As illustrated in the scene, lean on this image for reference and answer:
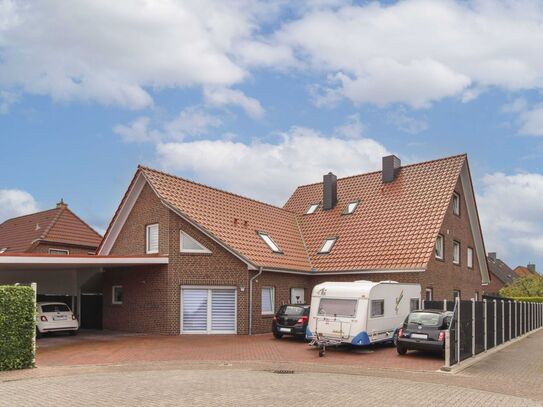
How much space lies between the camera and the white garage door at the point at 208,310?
73.8 feet

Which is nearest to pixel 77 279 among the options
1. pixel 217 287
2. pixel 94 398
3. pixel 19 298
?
pixel 217 287

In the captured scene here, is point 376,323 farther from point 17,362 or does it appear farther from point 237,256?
point 17,362

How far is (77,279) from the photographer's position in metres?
26.1

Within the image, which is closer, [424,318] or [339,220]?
[424,318]

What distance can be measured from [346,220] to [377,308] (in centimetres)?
1107

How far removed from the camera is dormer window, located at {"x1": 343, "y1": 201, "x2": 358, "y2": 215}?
29356mm

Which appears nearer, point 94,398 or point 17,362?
point 94,398

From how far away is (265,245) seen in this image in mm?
25500

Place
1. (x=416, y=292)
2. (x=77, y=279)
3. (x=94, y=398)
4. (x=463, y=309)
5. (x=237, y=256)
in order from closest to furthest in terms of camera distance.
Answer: (x=94, y=398), (x=463, y=309), (x=416, y=292), (x=237, y=256), (x=77, y=279)

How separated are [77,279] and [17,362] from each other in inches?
493

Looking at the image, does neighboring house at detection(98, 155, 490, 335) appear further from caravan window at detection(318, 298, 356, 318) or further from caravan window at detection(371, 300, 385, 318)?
caravan window at detection(371, 300, 385, 318)

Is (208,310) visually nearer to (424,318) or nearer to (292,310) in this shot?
(292,310)

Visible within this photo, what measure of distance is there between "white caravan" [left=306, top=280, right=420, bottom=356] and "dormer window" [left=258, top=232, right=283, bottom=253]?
7.20m

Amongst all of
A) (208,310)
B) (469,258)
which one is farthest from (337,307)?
(469,258)
